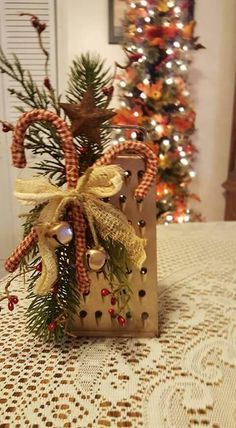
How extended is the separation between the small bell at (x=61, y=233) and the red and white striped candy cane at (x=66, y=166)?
2 centimetres

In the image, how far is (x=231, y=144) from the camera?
2.59m


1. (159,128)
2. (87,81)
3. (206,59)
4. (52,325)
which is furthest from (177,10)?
(52,325)

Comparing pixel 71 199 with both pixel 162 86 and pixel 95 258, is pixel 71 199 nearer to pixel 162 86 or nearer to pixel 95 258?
pixel 95 258

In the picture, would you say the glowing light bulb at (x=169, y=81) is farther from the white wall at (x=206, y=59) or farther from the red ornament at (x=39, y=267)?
the red ornament at (x=39, y=267)

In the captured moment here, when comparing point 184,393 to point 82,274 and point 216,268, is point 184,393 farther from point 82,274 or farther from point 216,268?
point 216,268

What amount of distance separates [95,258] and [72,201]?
0.08 m

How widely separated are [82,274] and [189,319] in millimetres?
240

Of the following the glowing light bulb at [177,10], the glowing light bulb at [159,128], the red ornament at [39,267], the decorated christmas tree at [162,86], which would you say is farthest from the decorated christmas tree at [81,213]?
the glowing light bulb at [177,10]

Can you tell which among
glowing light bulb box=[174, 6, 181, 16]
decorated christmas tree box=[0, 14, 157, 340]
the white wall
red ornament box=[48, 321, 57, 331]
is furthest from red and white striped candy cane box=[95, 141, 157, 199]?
the white wall

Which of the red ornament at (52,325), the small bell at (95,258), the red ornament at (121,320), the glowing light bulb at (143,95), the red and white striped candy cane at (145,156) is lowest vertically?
the red ornament at (121,320)

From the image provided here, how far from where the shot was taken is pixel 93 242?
557 millimetres

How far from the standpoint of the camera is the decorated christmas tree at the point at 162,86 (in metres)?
2.22

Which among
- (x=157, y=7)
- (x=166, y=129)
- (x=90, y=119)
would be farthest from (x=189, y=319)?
(x=157, y=7)

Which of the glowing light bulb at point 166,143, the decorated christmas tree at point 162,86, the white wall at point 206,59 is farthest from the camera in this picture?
the white wall at point 206,59
